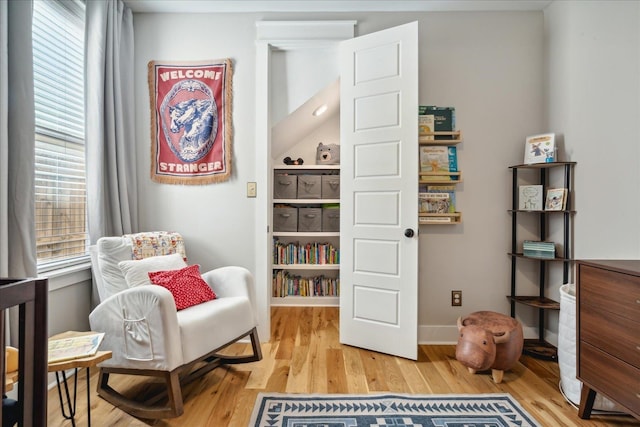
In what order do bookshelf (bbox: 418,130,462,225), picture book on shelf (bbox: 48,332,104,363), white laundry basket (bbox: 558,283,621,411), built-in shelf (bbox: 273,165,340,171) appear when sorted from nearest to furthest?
picture book on shelf (bbox: 48,332,104,363) < white laundry basket (bbox: 558,283,621,411) < bookshelf (bbox: 418,130,462,225) < built-in shelf (bbox: 273,165,340,171)

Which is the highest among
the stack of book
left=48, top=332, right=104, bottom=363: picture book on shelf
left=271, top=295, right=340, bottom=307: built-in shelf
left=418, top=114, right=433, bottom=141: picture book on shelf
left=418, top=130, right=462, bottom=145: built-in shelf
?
left=418, top=114, right=433, bottom=141: picture book on shelf

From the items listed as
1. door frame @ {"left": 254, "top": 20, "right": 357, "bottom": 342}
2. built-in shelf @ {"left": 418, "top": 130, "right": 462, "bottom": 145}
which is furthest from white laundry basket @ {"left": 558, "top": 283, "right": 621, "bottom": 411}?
door frame @ {"left": 254, "top": 20, "right": 357, "bottom": 342}

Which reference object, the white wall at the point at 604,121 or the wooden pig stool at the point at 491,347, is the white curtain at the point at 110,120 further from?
the white wall at the point at 604,121

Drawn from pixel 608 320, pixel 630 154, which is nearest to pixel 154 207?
pixel 608 320

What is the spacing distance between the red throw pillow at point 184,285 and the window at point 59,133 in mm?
636

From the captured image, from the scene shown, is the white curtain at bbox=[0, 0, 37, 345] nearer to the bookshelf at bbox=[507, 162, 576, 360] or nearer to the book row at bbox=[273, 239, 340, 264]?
the book row at bbox=[273, 239, 340, 264]

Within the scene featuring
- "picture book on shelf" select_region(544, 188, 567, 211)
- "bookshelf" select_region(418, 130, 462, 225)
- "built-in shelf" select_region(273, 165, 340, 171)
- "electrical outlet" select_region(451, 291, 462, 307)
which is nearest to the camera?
"picture book on shelf" select_region(544, 188, 567, 211)

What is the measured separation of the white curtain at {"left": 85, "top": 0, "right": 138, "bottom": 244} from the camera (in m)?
2.27

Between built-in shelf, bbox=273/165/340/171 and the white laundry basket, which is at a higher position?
built-in shelf, bbox=273/165/340/171

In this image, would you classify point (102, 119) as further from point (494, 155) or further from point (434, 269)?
point (494, 155)

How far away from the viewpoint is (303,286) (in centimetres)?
371

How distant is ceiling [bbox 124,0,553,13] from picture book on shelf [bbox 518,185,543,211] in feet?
4.36

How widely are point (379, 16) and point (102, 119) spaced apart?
2.08 meters

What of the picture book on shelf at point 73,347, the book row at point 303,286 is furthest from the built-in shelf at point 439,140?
the picture book on shelf at point 73,347
